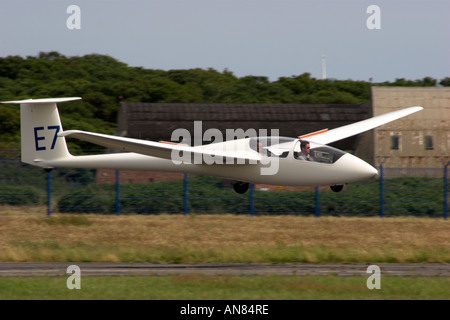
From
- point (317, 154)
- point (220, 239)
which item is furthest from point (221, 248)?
point (317, 154)

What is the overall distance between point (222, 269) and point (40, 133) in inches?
278

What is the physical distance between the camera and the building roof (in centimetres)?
4203

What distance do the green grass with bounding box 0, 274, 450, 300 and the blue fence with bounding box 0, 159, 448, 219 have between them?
54.5ft

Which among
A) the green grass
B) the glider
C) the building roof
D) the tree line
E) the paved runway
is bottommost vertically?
the paved runway

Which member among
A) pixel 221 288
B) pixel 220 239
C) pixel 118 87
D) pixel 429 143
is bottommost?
pixel 220 239

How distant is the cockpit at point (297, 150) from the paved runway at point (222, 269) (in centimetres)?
401

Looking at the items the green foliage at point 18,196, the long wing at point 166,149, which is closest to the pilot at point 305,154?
the long wing at point 166,149

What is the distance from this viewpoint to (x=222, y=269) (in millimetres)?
22250

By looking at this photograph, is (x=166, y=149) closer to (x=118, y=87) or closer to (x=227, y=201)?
(x=227, y=201)

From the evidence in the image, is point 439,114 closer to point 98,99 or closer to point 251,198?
point 251,198

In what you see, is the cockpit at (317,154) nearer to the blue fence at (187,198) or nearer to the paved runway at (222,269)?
the paved runway at (222,269)

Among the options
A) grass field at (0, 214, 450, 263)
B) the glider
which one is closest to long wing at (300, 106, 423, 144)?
the glider

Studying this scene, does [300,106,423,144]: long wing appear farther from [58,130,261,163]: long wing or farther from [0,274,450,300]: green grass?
[0,274,450,300]: green grass
